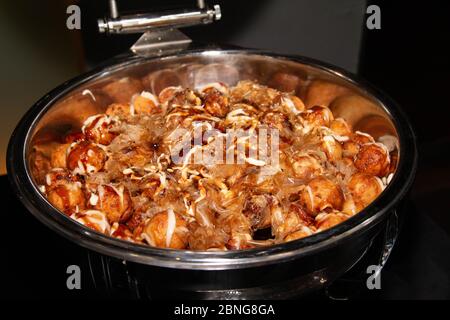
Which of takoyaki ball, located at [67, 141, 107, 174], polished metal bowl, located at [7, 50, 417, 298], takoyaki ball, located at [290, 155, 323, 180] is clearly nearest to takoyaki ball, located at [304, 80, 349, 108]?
polished metal bowl, located at [7, 50, 417, 298]

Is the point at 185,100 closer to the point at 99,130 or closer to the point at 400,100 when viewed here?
the point at 99,130

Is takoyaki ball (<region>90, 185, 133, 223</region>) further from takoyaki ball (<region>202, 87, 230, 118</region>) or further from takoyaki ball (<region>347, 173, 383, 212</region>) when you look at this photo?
takoyaki ball (<region>347, 173, 383, 212</region>)

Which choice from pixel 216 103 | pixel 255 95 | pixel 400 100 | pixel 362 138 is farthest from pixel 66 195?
pixel 400 100

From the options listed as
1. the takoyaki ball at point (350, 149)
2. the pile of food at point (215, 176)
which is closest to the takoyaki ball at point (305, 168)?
the pile of food at point (215, 176)

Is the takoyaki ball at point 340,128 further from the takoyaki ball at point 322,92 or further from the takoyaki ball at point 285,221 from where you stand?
the takoyaki ball at point 285,221

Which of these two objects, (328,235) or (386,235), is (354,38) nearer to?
(386,235)
